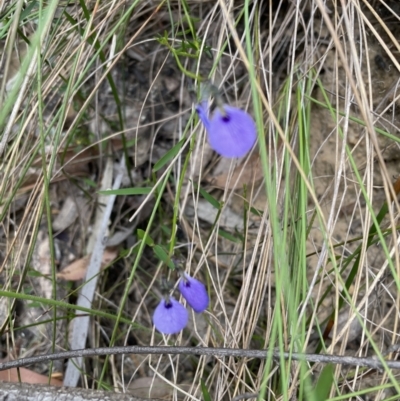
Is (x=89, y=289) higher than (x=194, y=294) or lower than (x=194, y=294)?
lower

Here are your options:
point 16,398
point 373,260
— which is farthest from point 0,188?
point 373,260

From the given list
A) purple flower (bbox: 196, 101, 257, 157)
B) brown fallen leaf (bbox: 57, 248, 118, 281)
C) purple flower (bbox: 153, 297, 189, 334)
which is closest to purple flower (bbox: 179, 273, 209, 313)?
purple flower (bbox: 153, 297, 189, 334)

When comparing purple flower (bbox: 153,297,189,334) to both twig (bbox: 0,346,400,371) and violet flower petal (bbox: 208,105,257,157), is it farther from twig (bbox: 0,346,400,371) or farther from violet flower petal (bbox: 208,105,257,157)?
violet flower petal (bbox: 208,105,257,157)

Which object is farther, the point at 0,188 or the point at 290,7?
the point at 290,7

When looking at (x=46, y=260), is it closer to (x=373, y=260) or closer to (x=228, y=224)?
(x=228, y=224)

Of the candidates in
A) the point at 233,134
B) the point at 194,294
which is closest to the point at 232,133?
the point at 233,134

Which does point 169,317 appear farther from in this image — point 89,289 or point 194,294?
point 89,289

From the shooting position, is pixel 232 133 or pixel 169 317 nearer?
pixel 232 133
